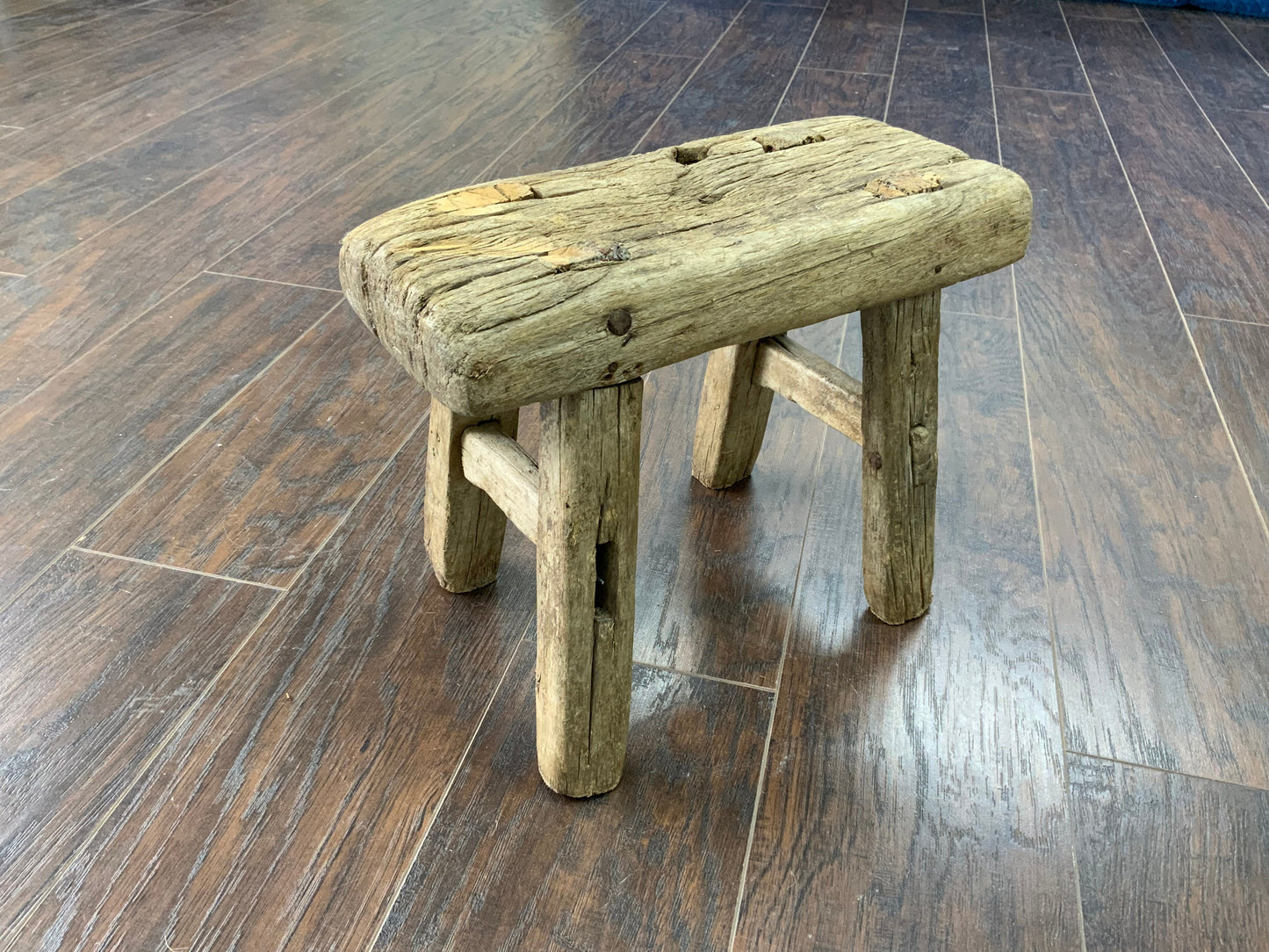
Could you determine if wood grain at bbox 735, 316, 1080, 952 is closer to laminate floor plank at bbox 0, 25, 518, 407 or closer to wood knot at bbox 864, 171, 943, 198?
wood knot at bbox 864, 171, 943, 198

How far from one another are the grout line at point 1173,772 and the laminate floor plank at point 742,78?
163 cm

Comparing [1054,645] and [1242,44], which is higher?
[1054,645]

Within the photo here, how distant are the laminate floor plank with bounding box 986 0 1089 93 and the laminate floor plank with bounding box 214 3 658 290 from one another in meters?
1.06

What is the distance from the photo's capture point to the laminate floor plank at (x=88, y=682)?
0.91 metres

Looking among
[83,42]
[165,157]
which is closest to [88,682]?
[165,157]

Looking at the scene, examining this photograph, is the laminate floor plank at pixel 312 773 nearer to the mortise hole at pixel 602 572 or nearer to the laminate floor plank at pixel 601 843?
the laminate floor plank at pixel 601 843

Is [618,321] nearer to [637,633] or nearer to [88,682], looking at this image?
[637,633]

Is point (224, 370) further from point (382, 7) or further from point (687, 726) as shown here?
point (382, 7)

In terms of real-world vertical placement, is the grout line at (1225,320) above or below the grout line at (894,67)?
above

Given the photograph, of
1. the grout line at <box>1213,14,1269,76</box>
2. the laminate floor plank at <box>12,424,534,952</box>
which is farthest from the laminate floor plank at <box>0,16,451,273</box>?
the grout line at <box>1213,14,1269,76</box>

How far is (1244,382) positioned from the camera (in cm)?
160

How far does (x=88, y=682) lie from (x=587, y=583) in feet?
1.70

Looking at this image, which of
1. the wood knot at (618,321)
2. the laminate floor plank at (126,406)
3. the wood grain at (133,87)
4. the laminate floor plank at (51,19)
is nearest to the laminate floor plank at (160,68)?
the wood grain at (133,87)

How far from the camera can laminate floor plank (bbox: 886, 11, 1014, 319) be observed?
6.09 ft
